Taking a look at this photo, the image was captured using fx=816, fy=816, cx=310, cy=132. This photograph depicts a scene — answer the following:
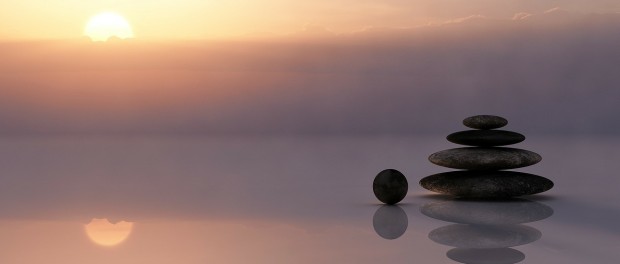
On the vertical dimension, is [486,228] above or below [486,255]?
above

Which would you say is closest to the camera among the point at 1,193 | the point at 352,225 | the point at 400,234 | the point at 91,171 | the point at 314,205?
the point at 400,234

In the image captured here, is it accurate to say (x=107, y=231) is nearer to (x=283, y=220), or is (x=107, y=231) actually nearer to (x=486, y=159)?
(x=283, y=220)

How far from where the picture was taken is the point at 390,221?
38.8 feet

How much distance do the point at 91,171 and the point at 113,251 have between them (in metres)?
12.6

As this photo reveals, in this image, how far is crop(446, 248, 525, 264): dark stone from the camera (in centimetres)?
861

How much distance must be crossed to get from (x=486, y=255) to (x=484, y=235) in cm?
145

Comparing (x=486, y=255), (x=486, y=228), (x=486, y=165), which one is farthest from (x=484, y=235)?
(x=486, y=165)

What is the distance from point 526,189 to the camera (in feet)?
46.2

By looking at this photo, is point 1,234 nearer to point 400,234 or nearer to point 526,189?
point 400,234

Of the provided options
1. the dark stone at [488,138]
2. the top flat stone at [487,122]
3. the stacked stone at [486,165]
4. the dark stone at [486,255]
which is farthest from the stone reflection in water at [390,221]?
the top flat stone at [487,122]

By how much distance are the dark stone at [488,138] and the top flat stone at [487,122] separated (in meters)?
0.11

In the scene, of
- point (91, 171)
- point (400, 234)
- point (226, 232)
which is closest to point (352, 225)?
point (400, 234)

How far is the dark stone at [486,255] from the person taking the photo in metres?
8.61

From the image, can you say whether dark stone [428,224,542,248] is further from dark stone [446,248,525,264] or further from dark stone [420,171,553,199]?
dark stone [420,171,553,199]
